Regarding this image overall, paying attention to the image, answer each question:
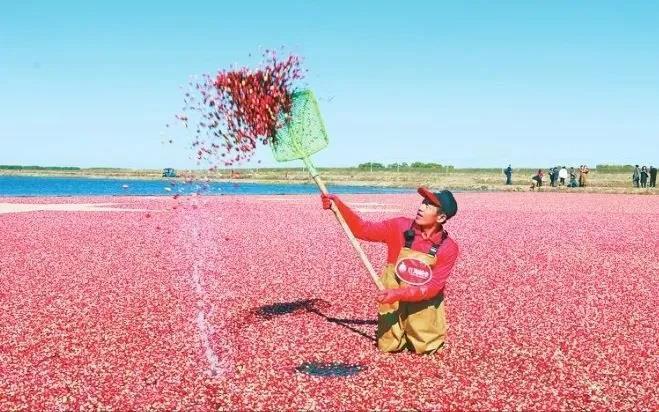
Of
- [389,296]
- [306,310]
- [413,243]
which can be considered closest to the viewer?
[389,296]

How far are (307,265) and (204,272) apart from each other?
235 centimetres

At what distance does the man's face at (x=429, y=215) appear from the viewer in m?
7.49

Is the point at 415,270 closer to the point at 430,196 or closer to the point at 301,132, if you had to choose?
the point at 430,196

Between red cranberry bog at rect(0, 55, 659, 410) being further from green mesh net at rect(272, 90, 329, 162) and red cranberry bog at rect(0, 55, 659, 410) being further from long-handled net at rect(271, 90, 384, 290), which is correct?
green mesh net at rect(272, 90, 329, 162)

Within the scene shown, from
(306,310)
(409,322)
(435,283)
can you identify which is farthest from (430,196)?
(306,310)

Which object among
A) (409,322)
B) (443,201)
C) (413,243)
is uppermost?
(443,201)

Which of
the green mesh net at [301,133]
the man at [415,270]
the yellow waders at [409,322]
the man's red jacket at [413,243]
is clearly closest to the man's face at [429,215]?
the man at [415,270]

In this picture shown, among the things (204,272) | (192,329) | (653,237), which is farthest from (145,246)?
(653,237)

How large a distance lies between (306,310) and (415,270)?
10.8 ft

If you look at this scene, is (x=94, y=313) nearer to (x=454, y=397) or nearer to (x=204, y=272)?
(x=204, y=272)

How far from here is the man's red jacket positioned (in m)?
7.27

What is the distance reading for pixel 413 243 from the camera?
766 cm

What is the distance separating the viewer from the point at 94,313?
1009 centimetres

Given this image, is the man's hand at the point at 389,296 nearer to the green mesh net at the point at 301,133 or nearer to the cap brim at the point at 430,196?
the cap brim at the point at 430,196
